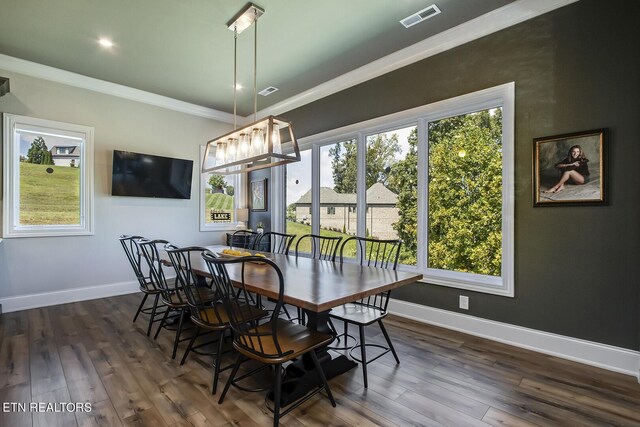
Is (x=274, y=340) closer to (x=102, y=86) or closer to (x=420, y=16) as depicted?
(x=420, y=16)

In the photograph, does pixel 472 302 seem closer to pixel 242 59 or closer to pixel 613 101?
pixel 613 101

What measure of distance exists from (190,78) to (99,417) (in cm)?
401

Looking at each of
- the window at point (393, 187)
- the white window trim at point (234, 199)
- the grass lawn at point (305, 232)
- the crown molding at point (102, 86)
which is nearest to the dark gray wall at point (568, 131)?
the window at point (393, 187)

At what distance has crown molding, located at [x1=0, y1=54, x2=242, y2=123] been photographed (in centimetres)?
391

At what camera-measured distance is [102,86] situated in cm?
453

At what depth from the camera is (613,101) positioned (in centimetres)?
243

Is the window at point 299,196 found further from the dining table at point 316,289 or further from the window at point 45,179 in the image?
the window at point 45,179

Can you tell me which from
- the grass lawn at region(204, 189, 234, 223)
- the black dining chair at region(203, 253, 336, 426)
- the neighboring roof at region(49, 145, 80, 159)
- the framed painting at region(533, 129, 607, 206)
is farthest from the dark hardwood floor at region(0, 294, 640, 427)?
the grass lawn at region(204, 189, 234, 223)

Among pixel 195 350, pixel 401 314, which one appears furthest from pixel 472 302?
pixel 195 350

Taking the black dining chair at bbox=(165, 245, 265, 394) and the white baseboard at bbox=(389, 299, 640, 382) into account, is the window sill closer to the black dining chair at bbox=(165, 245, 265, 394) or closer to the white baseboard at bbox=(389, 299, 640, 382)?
the white baseboard at bbox=(389, 299, 640, 382)

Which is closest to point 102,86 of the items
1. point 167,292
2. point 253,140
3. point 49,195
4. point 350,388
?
point 49,195

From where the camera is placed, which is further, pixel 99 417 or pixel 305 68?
pixel 305 68

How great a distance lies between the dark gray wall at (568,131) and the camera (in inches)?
93.7

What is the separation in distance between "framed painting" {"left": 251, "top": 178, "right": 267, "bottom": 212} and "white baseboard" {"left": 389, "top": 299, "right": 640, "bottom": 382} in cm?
330
